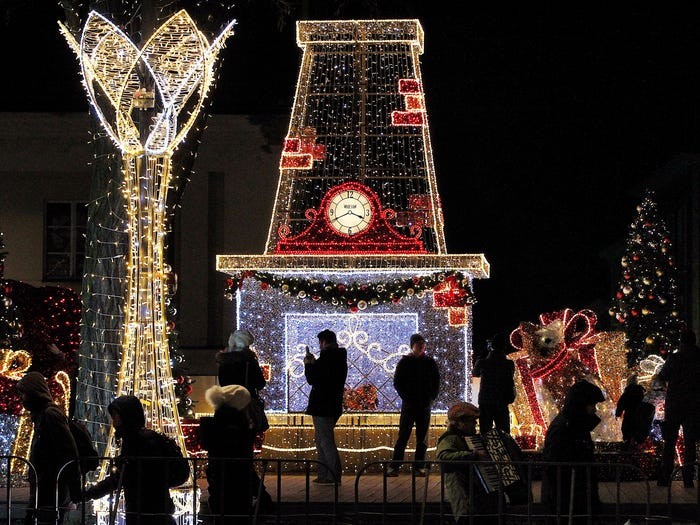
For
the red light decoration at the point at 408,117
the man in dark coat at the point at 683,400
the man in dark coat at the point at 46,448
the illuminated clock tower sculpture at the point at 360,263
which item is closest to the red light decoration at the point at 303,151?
the illuminated clock tower sculpture at the point at 360,263

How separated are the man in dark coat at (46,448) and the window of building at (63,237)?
57.0ft

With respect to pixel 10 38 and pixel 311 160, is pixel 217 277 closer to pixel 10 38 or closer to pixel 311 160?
pixel 10 38

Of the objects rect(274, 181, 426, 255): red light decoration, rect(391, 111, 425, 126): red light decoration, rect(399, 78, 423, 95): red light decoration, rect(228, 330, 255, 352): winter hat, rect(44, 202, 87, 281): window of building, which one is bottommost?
A: rect(228, 330, 255, 352): winter hat

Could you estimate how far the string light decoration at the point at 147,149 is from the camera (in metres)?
14.4

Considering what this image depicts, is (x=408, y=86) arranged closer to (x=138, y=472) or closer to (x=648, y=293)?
(x=648, y=293)

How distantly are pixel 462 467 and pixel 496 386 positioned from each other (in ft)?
23.2

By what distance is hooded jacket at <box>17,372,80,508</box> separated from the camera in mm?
11531

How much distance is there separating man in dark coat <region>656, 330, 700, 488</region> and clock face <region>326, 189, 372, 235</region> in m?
4.46

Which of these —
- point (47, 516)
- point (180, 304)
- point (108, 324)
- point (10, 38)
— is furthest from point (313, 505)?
point (10, 38)

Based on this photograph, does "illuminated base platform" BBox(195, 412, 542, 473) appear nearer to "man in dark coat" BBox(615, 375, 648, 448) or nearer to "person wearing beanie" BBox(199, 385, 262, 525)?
"man in dark coat" BBox(615, 375, 648, 448)

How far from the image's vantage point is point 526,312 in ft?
158

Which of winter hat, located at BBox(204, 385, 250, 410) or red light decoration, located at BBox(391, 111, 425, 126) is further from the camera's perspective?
red light decoration, located at BBox(391, 111, 425, 126)

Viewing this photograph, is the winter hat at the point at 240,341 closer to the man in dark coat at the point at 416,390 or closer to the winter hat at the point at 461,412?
the man in dark coat at the point at 416,390

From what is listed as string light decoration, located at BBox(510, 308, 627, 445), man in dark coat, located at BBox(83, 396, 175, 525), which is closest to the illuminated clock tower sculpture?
string light decoration, located at BBox(510, 308, 627, 445)
